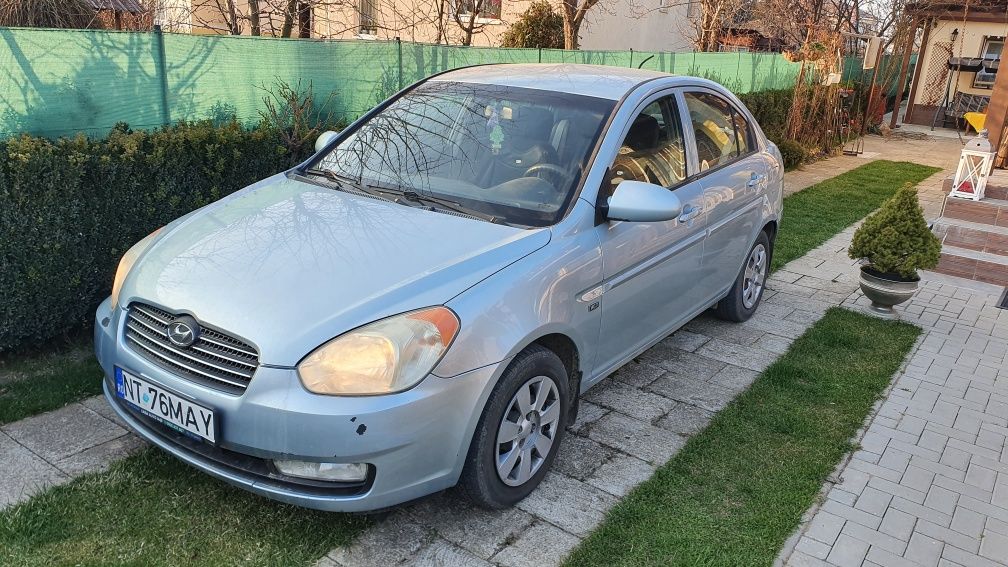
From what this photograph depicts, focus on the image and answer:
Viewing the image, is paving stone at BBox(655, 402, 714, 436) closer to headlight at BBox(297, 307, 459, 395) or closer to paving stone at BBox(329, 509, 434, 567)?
paving stone at BBox(329, 509, 434, 567)

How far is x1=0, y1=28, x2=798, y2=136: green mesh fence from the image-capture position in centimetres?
432

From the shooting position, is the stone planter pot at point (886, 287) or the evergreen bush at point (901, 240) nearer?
the evergreen bush at point (901, 240)

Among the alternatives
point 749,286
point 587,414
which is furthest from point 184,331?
point 749,286

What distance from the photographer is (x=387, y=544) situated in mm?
2980

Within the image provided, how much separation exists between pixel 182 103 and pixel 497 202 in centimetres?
277

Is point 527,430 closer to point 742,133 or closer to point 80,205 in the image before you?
point 80,205

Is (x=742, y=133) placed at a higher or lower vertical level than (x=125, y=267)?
higher

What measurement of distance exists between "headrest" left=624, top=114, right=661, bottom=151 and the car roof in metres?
0.17

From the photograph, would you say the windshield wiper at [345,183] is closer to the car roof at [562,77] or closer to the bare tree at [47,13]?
the car roof at [562,77]

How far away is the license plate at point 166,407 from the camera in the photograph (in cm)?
270

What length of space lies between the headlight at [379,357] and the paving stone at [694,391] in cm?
207

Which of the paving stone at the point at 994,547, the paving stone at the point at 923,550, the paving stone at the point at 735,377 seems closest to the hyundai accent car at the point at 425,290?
the paving stone at the point at 735,377

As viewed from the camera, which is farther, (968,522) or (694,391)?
(694,391)

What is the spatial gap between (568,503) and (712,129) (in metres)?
2.62
